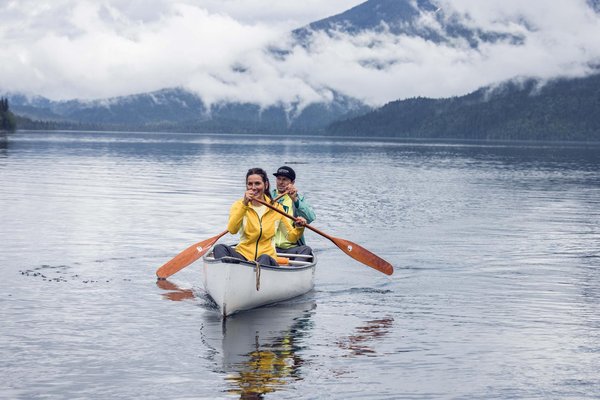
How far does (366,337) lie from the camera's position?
23.0 meters

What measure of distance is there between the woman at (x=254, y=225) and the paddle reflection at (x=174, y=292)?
2.99m

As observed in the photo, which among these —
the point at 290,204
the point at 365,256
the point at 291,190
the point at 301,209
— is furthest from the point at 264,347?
the point at 365,256

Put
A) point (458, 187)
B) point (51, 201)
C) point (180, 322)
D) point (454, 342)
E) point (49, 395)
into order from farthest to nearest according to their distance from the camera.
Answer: point (458, 187) < point (51, 201) < point (180, 322) < point (454, 342) < point (49, 395)

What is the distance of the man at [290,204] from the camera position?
27.5 metres

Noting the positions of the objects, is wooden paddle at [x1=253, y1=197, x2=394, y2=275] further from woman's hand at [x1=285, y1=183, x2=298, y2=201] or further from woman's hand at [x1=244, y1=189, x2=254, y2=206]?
woman's hand at [x1=244, y1=189, x2=254, y2=206]

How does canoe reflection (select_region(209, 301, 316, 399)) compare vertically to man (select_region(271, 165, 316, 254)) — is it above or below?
below

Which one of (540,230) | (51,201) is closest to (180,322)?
(540,230)

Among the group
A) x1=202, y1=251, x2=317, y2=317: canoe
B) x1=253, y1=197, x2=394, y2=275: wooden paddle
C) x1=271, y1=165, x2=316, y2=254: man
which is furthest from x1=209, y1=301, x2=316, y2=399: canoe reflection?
x1=253, y1=197, x2=394, y2=275: wooden paddle

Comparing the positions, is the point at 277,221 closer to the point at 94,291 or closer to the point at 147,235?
the point at 94,291

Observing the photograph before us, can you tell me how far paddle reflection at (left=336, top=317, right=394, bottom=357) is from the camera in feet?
71.1

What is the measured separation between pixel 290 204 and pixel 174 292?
171 inches

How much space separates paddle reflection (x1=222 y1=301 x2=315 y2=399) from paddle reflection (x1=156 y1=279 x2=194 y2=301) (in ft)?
9.55

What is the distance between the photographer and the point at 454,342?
22.5 m

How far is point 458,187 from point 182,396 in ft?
226
